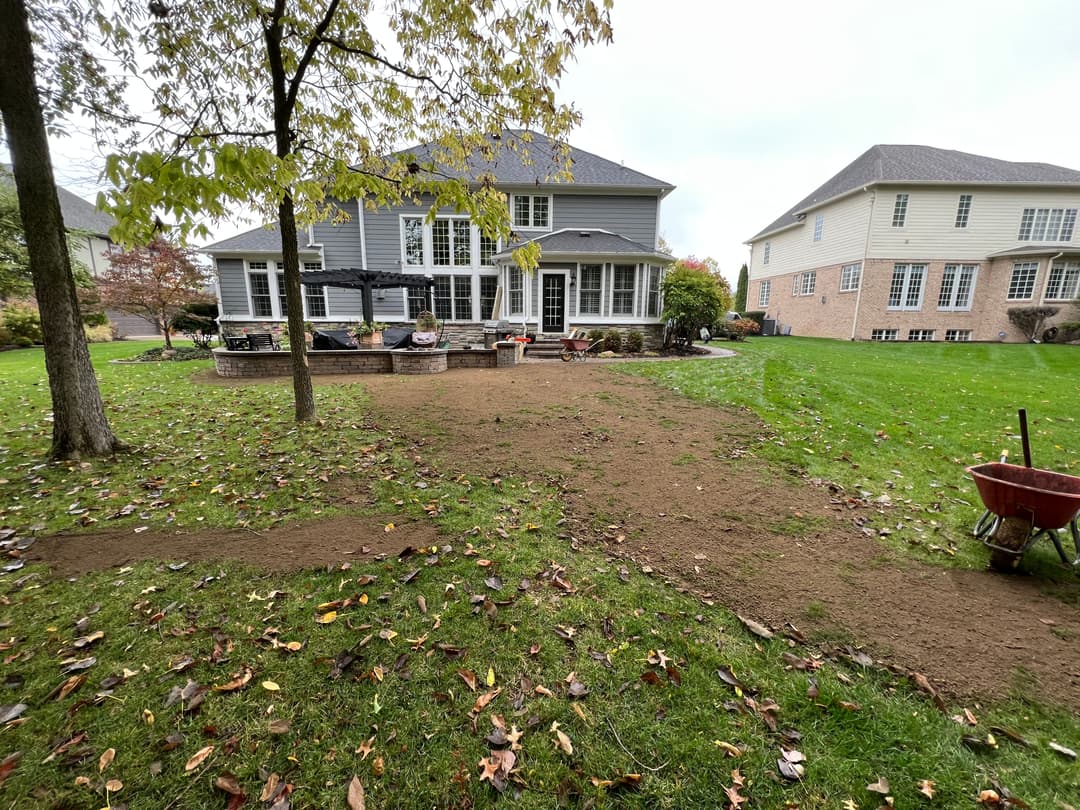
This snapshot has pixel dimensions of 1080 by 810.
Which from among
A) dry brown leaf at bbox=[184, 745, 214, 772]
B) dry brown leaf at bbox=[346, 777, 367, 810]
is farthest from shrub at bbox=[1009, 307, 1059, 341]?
dry brown leaf at bbox=[184, 745, 214, 772]

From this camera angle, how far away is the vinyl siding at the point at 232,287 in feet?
60.0

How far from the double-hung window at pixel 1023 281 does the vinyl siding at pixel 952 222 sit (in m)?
1.04

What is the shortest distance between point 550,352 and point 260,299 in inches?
513

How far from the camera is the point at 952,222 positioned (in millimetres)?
20500

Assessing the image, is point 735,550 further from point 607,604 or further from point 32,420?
point 32,420

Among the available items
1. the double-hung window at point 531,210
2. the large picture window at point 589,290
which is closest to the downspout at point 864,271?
the large picture window at point 589,290

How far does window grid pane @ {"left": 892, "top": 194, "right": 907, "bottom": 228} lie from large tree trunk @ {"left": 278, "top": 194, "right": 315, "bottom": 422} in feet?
81.9

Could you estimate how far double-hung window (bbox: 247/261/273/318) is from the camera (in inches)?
727

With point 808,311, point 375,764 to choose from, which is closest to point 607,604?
point 375,764

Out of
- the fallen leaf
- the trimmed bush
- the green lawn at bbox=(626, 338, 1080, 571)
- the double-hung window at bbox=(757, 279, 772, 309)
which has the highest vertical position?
the double-hung window at bbox=(757, 279, 772, 309)

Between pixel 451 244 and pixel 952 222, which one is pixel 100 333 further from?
pixel 952 222

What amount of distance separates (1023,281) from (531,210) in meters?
22.9

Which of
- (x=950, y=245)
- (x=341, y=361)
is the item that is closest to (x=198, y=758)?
(x=341, y=361)

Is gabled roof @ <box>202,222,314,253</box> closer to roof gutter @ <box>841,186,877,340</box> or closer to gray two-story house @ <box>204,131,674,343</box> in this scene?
gray two-story house @ <box>204,131,674,343</box>
